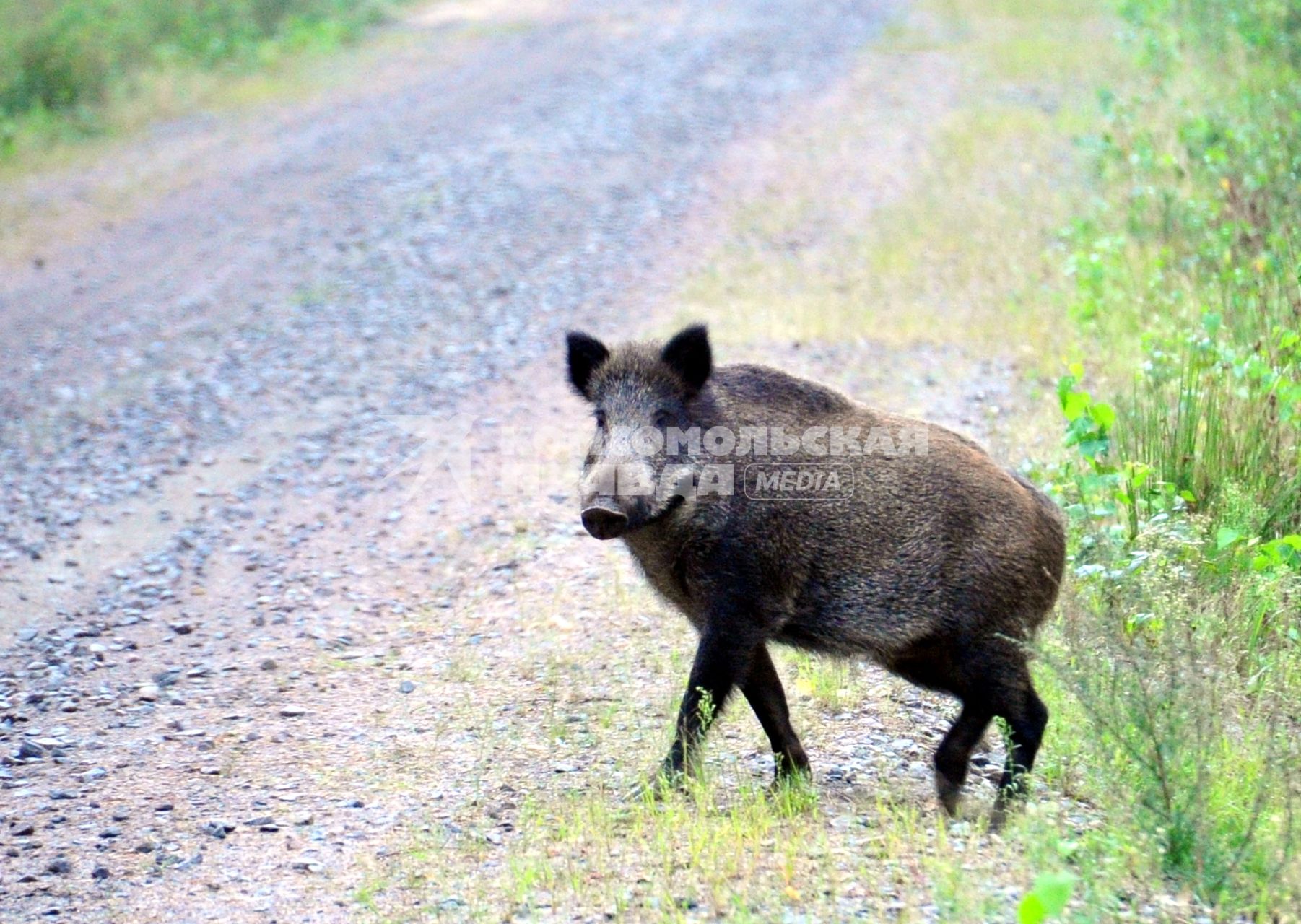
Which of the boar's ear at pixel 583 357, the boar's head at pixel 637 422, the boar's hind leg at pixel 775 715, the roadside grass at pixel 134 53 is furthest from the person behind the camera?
the roadside grass at pixel 134 53

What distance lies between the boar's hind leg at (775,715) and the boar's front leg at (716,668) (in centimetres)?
17

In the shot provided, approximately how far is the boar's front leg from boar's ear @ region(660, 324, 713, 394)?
1.00 metres

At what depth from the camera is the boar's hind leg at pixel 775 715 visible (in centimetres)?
555

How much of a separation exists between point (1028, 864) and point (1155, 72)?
1263cm

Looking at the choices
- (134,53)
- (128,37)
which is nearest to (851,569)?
(128,37)

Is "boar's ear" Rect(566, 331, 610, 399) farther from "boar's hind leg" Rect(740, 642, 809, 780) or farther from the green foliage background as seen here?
the green foliage background

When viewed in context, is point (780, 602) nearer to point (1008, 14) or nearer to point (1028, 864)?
point (1028, 864)

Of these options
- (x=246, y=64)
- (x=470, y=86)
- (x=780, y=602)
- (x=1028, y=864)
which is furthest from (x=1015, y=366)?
(x=246, y=64)

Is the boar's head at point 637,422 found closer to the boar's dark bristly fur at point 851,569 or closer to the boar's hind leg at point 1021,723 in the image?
the boar's dark bristly fur at point 851,569

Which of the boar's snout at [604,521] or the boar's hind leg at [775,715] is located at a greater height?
the boar's snout at [604,521]

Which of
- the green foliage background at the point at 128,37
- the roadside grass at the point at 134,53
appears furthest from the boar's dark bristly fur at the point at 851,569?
the green foliage background at the point at 128,37

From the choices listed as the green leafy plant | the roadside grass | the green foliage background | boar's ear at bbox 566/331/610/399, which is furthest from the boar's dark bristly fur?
the green foliage background

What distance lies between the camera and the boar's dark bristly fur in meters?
5.35

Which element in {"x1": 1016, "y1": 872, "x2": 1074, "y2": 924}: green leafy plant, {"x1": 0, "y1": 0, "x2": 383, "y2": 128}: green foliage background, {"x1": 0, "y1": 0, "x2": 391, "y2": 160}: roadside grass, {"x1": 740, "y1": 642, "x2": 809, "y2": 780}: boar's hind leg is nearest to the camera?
{"x1": 1016, "y1": 872, "x2": 1074, "y2": 924}: green leafy plant
